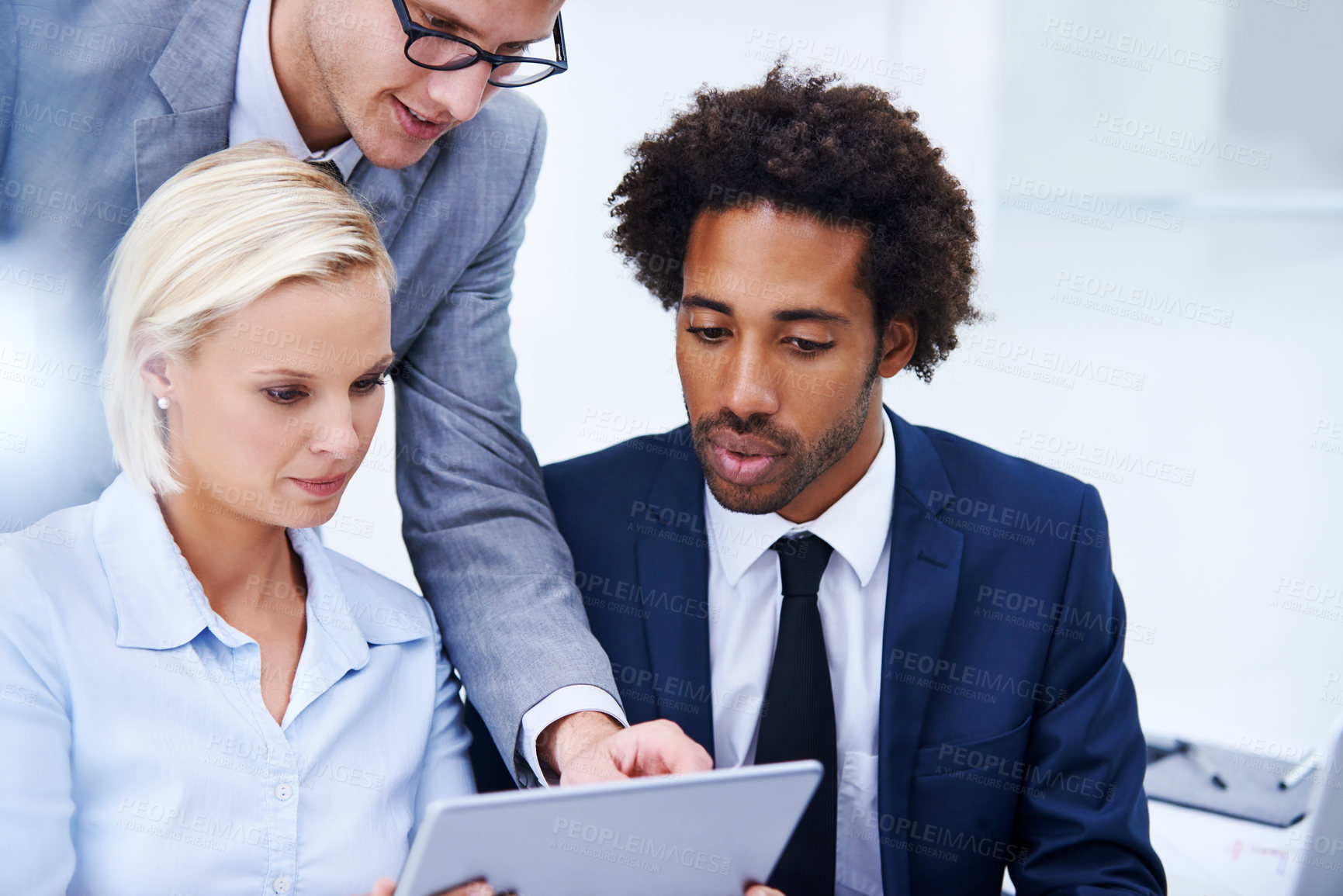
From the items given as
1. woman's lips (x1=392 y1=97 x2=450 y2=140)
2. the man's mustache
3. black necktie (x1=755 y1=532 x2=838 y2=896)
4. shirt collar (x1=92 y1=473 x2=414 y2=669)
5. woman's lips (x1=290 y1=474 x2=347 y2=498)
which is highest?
woman's lips (x1=392 y1=97 x2=450 y2=140)

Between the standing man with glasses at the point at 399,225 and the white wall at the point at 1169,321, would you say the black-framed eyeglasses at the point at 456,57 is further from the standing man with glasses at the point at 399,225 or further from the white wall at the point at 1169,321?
the white wall at the point at 1169,321

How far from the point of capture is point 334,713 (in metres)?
1.63

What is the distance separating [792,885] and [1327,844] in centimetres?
93

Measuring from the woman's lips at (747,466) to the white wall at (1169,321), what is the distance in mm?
1265

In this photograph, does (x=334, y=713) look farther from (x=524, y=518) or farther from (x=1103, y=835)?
(x=1103, y=835)

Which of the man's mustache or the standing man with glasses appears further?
the man's mustache

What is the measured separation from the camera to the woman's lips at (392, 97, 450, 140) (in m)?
1.75

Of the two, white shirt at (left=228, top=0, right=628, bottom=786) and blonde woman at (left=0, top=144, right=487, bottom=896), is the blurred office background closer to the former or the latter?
white shirt at (left=228, top=0, right=628, bottom=786)

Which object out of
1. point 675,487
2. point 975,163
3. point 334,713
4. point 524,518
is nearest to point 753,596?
point 675,487

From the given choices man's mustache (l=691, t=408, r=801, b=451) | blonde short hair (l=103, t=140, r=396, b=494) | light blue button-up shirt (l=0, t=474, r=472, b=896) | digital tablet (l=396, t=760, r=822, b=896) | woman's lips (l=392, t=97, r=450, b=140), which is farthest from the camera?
man's mustache (l=691, t=408, r=801, b=451)

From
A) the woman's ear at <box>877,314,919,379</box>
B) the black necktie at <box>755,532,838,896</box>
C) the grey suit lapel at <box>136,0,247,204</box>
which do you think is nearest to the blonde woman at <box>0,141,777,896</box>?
the grey suit lapel at <box>136,0,247,204</box>

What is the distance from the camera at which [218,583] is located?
1631 millimetres

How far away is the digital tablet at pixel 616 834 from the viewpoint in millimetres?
1157

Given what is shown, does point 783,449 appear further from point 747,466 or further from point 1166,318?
point 1166,318
